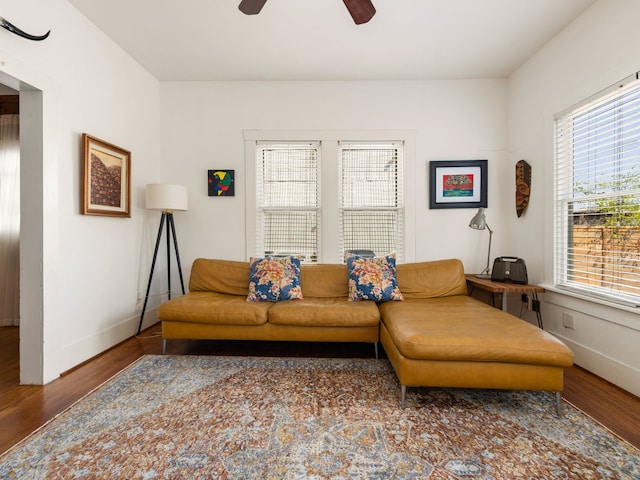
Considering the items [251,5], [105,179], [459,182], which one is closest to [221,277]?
[105,179]

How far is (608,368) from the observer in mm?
2189

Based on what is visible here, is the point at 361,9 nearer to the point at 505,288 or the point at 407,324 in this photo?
the point at 407,324

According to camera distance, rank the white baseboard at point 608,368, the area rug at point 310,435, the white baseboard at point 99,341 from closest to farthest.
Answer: the area rug at point 310,435, the white baseboard at point 608,368, the white baseboard at point 99,341

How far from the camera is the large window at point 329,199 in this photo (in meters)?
3.55

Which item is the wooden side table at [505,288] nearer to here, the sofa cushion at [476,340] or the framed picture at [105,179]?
the sofa cushion at [476,340]

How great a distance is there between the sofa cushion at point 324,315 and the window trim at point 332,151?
1.05 meters

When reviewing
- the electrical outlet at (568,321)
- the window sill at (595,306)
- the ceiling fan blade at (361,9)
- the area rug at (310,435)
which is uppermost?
the ceiling fan blade at (361,9)

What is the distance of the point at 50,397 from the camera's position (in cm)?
198

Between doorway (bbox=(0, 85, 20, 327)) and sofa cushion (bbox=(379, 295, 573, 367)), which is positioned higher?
doorway (bbox=(0, 85, 20, 327))

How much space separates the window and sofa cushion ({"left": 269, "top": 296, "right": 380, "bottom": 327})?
1755mm

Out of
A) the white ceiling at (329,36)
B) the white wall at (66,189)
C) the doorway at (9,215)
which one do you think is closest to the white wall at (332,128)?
the white ceiling at (329,36)

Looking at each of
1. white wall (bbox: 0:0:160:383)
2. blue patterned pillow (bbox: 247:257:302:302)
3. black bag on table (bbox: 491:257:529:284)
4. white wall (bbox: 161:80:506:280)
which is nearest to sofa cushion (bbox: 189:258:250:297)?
blue patterned pillow (bbox: 247:257:302:302)

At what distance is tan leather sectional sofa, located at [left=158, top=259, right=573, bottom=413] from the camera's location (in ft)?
5.82

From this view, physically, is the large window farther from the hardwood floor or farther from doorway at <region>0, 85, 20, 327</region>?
doorway at <region>0, 85, 20, 327</region>
